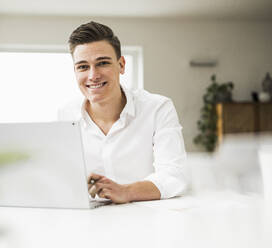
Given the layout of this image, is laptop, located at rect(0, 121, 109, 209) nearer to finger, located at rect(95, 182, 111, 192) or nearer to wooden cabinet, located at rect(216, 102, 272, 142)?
finger, located at rect(95, 182, 111, 192)

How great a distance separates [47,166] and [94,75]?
70 cm

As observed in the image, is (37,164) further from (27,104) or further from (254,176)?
(27,104)

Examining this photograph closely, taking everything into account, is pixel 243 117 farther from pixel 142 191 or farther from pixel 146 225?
pixel 146 225

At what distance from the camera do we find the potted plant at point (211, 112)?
536 centimetres

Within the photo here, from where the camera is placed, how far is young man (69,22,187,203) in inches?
65.4

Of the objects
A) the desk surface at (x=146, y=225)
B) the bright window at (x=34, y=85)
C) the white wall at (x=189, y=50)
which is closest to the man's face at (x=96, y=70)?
the desk surface at (x=146, y=225)

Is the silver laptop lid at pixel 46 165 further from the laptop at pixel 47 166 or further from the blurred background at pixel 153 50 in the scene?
the blurred background at pixel 153 50

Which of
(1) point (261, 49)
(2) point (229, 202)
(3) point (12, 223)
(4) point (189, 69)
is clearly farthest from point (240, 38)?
(3) point (12, 223)

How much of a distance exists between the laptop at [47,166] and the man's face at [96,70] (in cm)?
64

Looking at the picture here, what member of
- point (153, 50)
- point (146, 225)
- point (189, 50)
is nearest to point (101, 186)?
point (146, 225)

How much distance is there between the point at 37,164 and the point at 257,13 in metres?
5.01

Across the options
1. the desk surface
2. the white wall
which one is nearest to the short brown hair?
the desk surface

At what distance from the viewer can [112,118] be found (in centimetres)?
179

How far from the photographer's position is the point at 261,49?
18.9 feet
